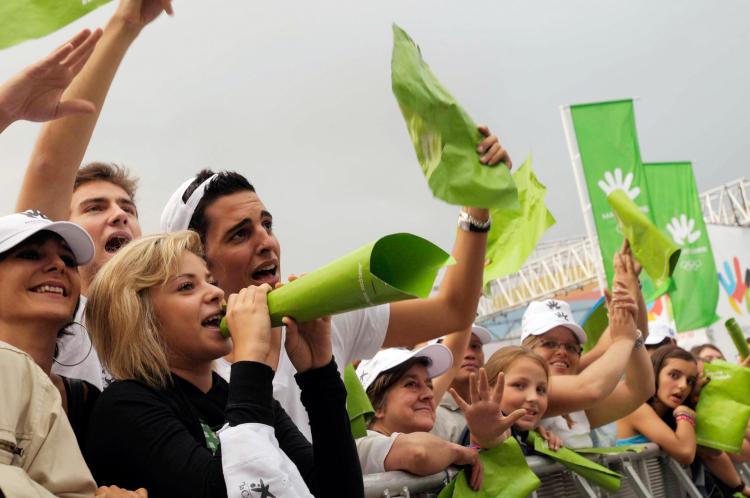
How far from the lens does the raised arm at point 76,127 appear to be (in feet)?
9.56

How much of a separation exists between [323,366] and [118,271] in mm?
579

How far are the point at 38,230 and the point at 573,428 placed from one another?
3062 millimetres

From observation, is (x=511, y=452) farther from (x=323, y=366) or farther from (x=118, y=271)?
(x=118, y=271)

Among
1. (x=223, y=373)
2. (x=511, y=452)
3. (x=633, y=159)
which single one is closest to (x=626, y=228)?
(x=511, y=452)

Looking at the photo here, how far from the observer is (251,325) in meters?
2.19

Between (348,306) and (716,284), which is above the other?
(348,306)

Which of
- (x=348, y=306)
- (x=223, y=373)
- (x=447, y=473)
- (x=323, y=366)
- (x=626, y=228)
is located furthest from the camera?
(x=626, y=228)

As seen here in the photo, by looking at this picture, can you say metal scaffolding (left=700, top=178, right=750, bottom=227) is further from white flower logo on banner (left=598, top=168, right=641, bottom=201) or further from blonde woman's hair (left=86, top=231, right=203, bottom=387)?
blonde woman's hair (left=86, top=231, right=203, bottom=387)

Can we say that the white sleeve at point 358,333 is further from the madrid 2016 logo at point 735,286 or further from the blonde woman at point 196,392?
the madrid 2016 logo at point 735,286

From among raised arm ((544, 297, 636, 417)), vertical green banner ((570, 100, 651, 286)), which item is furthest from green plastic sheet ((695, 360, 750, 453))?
vertical green banner ((570, 100, 651, 286))

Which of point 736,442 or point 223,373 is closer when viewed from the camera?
point 223,373

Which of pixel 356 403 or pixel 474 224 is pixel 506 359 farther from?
pixel 356 403

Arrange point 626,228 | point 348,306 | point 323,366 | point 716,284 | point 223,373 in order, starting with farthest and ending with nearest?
point 716,284 < point 626,228 < point 223,373 < point 323,366 < point 348,306

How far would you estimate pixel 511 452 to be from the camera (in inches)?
138
